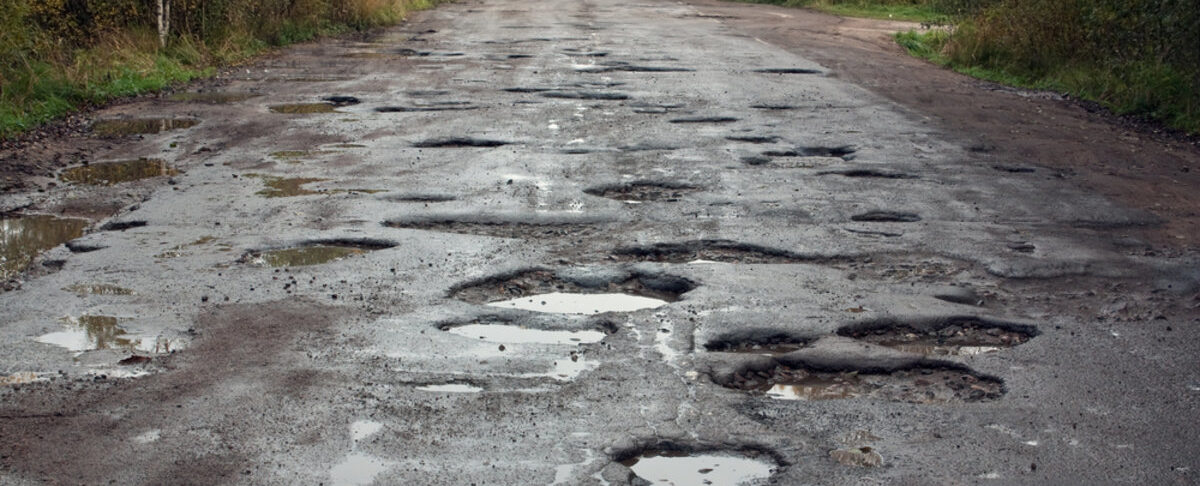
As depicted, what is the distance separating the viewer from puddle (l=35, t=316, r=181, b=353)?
5.25 meters

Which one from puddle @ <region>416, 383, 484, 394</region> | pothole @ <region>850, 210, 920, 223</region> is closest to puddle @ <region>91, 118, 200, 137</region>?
pothole @ <region>850, 210, 920, 223</region>

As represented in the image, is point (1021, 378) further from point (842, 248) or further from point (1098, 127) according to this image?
point (1098, 127)

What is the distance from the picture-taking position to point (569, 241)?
707 cm

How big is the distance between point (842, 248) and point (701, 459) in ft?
10.1

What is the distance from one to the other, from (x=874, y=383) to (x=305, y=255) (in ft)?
11.0

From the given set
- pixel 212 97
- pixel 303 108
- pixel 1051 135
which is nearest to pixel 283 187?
pixel 303 108

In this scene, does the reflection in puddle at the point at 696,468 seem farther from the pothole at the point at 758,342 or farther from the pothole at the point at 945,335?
the pothole at the point at 945,335

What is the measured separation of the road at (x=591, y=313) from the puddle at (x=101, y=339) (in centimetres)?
2

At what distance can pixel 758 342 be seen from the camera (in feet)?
17.7

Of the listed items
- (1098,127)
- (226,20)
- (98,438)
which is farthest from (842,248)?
(226,20)

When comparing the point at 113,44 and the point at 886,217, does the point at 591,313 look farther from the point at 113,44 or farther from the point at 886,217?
the point at 113,44

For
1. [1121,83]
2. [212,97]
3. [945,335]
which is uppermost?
[1121,83]

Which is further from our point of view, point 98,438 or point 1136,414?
point 1136,414

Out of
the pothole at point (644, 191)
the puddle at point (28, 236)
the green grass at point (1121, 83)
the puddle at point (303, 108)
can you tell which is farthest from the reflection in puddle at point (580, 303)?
the green grass at point (1121, 83)
